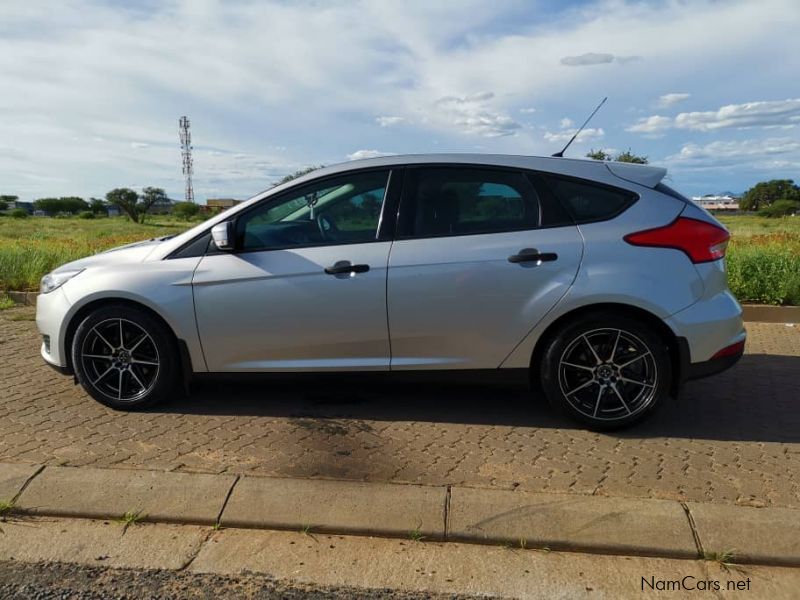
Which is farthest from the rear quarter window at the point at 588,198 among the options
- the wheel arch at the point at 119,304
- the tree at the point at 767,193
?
the tree at the point at 767,193

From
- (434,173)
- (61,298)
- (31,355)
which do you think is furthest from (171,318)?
(31,355)

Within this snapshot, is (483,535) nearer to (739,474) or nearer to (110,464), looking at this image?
(739,474)

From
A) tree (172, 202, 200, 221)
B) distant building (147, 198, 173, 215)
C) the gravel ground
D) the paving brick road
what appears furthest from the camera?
distant building (147, 198, 173, 215)

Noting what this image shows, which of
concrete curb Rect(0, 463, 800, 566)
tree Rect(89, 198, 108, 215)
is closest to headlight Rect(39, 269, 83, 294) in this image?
concrete curb Rect(0, 463, 800, 566)

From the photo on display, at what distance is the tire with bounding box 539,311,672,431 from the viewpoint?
400 centimetres

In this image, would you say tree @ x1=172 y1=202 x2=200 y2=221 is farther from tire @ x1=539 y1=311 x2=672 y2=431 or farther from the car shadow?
tire @ x1=539 y1=311 x2=672 y2=431

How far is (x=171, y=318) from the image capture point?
4316 mm

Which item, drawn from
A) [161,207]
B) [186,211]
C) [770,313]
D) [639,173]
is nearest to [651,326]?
[639,173]

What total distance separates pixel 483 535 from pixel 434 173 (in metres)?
2.29

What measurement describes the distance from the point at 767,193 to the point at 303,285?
215ft

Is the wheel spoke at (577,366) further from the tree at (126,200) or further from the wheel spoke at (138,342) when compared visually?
the tree at (126,200)

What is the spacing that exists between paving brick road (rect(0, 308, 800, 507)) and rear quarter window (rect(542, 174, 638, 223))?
1316 millimetres

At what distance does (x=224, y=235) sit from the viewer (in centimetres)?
423

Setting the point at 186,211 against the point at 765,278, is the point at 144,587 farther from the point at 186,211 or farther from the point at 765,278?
the point at 186,211
